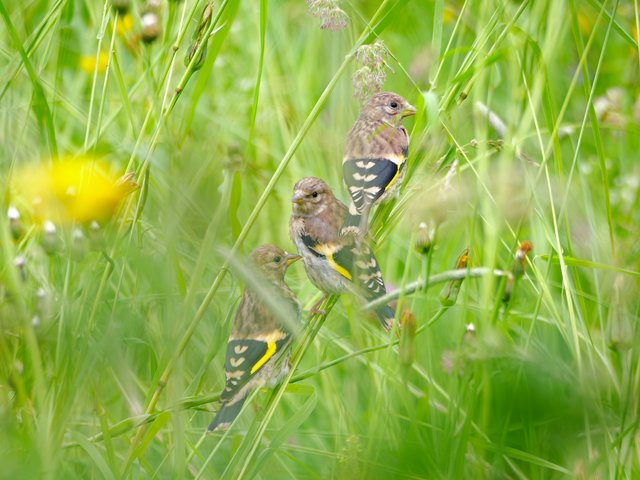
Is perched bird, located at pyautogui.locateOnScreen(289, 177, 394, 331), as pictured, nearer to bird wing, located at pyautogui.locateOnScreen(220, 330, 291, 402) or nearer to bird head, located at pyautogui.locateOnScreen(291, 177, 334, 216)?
bird head, located at pyautogui.locateOnScreen(291, 177, 334, 216)

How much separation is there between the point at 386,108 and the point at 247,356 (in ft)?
3.18

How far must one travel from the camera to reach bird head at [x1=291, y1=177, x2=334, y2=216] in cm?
257

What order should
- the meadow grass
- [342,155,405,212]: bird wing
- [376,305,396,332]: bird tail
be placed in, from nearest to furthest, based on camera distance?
the meadow grass
[342,155,405,212]: bird wing
[376,305,396,332]: bird tail

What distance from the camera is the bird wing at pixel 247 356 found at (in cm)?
195

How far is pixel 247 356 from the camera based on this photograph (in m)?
2.00

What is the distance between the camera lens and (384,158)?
229 centimetres

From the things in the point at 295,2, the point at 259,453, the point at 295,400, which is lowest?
the point at 295,400

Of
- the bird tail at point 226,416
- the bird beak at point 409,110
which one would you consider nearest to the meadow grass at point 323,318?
the bird tail at point 226,416

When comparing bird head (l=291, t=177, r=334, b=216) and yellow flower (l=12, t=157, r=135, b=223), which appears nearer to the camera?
yellow flower (l=12, t=157, r=135, b=223)

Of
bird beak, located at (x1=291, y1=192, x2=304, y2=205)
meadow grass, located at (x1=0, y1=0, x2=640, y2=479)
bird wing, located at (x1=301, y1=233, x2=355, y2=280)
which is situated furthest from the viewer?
bird beak, located at (x1=291, y1=192, x2=304, y2=205)

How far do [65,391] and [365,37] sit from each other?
0.98 meters

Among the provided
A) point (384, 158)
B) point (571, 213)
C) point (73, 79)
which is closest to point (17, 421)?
point (384, 158)

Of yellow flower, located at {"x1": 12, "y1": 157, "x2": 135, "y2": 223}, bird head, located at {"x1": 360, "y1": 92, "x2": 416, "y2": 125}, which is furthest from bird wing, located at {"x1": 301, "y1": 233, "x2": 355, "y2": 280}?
yellow flower, located at {"x1": 12, "y1": 157, "x2": 135, "y2": 223}

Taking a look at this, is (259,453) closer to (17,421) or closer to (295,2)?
(17,421)
